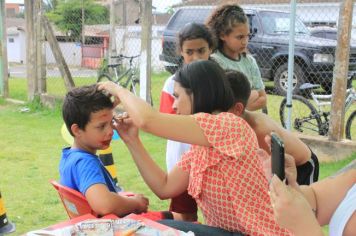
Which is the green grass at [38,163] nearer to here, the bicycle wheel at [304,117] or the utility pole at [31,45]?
the utility pole at [31,45]

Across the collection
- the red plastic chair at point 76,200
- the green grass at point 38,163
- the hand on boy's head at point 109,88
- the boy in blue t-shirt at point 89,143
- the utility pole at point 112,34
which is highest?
the utility pole at point 112,34

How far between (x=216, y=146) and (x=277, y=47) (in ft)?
24.0

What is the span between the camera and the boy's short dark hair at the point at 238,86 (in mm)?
2352

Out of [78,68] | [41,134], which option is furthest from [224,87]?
[78,68]

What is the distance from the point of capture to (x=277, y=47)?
29.5 feet

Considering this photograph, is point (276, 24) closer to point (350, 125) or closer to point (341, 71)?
point (350, 125)

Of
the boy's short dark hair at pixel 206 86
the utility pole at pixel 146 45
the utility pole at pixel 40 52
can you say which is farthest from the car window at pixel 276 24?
the boy's short dark hair at pixel 206 86

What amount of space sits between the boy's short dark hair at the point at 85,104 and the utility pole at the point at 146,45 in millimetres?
4209

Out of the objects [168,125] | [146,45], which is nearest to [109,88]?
[168,125]

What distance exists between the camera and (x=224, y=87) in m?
A: 2.11

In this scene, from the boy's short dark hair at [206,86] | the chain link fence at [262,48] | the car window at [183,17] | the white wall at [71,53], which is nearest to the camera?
the boy's short dark hair at [206,86]

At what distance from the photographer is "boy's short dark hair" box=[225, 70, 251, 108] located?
2.35m

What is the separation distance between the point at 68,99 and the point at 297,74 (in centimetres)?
628

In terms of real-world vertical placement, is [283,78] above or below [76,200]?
above
